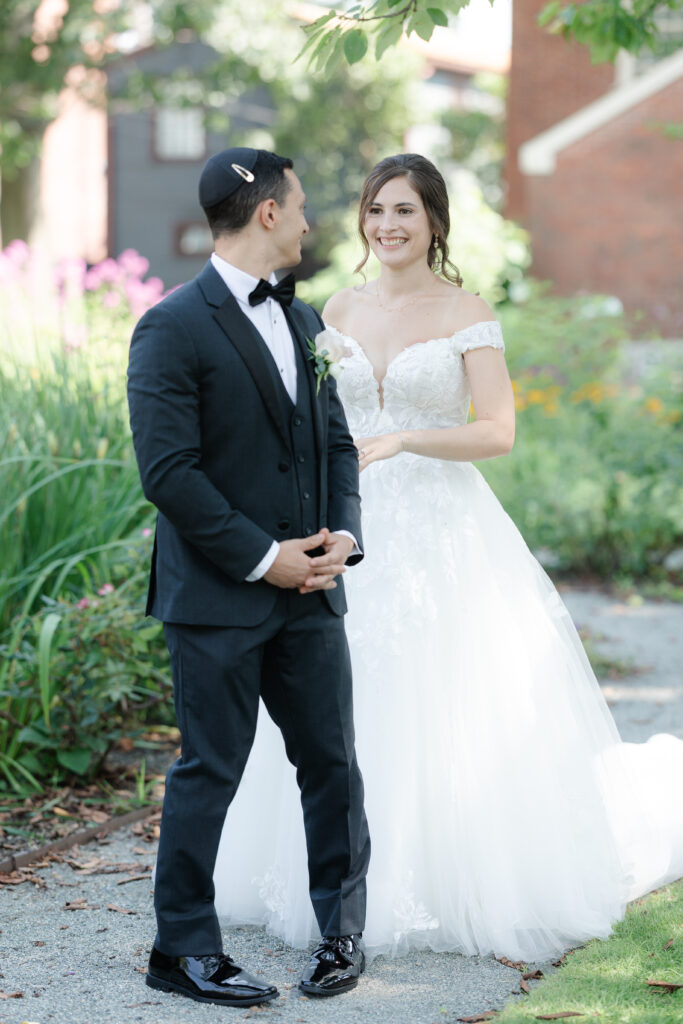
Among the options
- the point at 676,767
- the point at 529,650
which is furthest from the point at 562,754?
the point at 676,767

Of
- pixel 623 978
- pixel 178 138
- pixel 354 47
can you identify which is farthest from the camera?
pixel 178 138

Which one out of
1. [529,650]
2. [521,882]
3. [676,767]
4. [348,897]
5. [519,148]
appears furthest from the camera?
[519,148]

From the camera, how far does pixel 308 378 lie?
304cm

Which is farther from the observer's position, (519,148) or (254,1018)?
(519,148)

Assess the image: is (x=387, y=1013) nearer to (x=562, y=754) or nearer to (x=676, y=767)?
(x=562, y=754)

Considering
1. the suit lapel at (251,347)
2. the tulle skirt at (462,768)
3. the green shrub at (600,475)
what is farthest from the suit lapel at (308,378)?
the green shrub at (600,475)

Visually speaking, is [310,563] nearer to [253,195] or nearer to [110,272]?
[253,195]

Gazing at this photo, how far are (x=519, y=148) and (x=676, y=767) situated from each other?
16632 mm

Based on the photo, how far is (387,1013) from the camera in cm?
302

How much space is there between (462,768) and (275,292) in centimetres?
148

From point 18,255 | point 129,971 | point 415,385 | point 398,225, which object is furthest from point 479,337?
point 18,255

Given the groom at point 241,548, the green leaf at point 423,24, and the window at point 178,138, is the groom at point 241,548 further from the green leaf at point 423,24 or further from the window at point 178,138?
the window at point 178,138

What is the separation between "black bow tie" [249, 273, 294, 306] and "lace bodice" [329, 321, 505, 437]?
65cm

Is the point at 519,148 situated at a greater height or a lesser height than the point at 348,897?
greater
